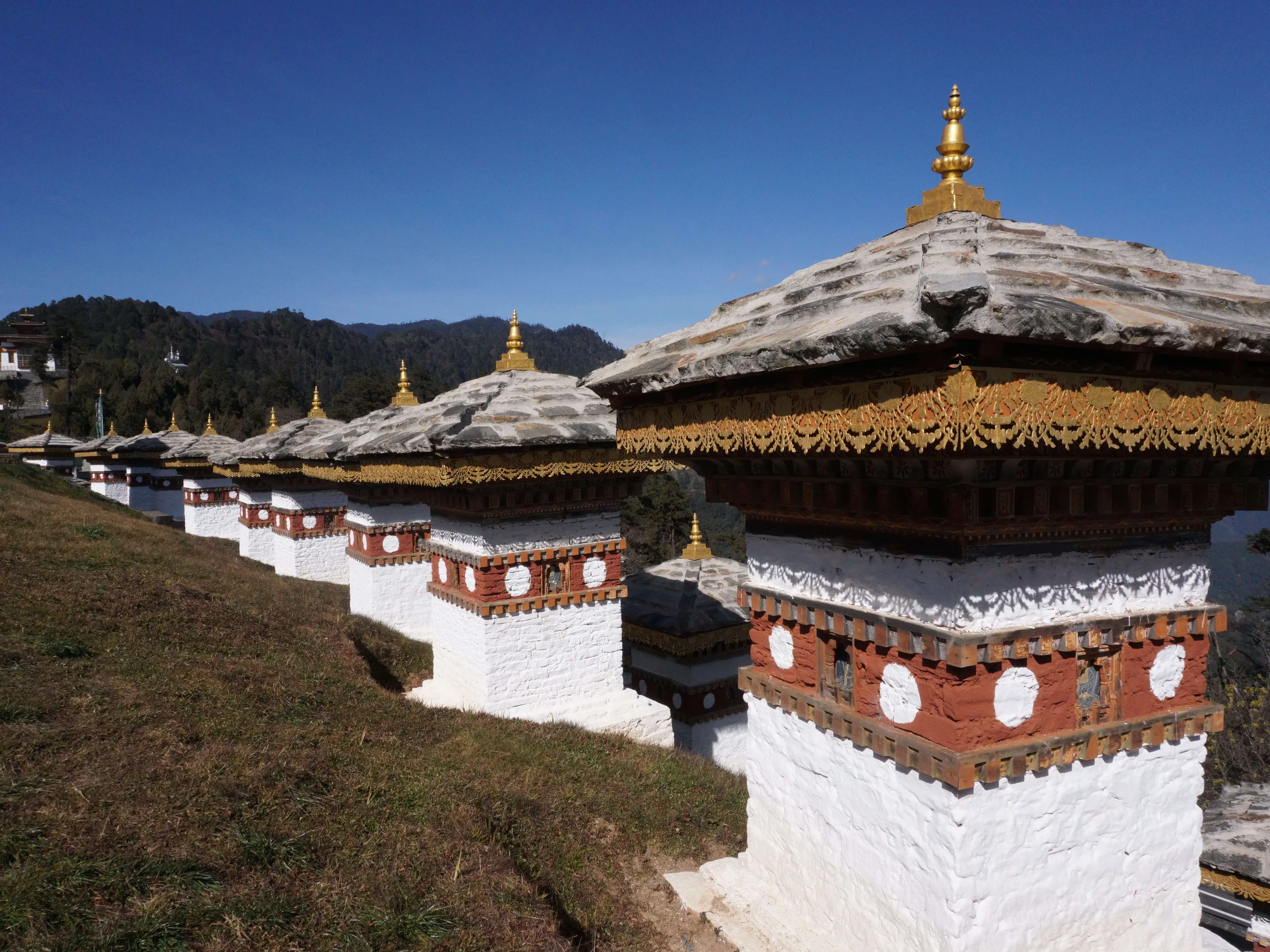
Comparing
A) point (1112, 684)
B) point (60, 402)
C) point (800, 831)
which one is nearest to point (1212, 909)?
point (1112, 684)

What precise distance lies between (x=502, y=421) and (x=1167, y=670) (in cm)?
515

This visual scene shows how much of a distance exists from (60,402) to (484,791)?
67.8 metres

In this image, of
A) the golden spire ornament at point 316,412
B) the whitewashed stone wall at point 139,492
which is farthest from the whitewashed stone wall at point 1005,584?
the whitewashed stone wall at point 139,492

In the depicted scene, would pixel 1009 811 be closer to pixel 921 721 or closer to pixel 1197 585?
pixel 921 721

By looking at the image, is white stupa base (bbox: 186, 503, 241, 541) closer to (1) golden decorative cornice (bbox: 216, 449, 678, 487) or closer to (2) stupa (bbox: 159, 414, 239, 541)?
(2) stupa (bbox: 159, 414, 239, 541)

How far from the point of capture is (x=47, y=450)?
114ft

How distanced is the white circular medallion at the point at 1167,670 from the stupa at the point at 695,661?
553 cm

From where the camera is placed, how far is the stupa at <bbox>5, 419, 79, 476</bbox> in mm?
34531

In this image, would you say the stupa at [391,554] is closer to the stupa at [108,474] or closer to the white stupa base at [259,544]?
the white stupa base at [259,544]

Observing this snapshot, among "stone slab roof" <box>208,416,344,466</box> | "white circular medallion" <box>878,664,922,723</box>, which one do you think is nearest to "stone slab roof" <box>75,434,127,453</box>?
"stone slab roof" <box>208,416,344,466</box>

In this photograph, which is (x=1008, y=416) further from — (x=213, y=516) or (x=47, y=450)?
(x=47, y=450)

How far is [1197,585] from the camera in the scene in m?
3.69

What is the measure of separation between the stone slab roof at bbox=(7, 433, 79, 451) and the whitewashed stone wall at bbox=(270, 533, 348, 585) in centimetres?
2520

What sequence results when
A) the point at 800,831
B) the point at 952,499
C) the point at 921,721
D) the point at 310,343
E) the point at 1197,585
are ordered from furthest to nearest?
the point at 310,343 < the point at 800,831 < the point at 1197,585 < the point at 921,721 < the point at 952,499
